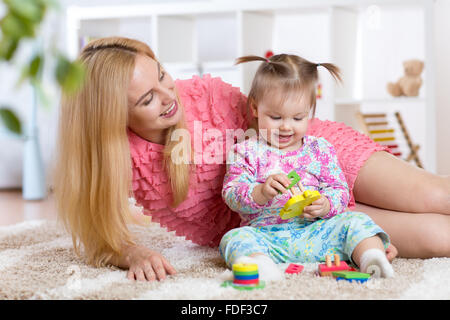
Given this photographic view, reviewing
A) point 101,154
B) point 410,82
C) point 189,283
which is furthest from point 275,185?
point 410,82

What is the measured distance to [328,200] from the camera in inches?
46.5

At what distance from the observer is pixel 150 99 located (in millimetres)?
1173

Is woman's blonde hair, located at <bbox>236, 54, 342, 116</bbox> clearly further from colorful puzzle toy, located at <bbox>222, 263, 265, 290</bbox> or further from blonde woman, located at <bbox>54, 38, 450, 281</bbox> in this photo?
colorful puzzle toy, located at <bbox>222, 263, 265, 290</bbox>

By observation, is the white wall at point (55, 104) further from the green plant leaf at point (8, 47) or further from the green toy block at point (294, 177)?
the green plant leaf at point (8, 47)

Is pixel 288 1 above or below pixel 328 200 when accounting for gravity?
above

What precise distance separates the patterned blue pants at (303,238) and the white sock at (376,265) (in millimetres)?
55

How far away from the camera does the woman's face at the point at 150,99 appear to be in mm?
1161

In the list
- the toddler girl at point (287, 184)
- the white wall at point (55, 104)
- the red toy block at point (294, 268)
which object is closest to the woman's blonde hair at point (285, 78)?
the toddler girl at point (287, 184)

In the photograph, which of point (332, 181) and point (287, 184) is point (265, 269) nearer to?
point (287, 184)

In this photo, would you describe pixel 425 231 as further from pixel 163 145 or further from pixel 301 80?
pixel 163 145

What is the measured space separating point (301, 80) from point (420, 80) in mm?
1574

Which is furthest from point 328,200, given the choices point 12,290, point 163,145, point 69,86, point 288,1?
point 288,1

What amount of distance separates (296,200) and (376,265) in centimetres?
18

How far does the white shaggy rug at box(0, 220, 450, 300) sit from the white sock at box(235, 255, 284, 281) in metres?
0.02
